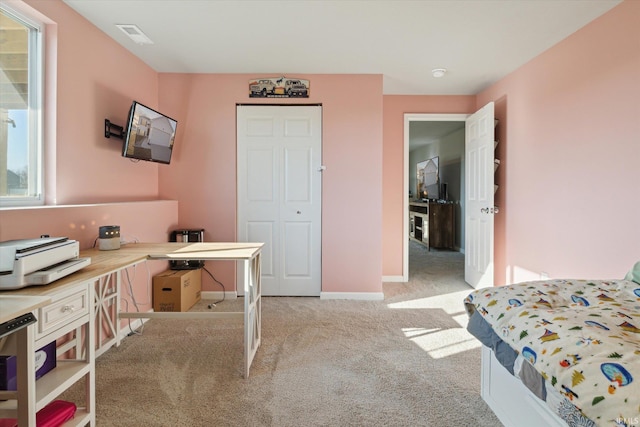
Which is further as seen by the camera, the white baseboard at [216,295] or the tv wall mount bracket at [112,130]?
the white baseboard at [216,295]

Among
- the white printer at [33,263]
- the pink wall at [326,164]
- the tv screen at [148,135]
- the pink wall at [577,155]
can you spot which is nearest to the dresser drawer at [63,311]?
the white printer at [33,263]

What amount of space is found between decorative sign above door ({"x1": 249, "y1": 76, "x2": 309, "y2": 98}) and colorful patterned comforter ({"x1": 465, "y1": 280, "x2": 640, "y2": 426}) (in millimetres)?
2841

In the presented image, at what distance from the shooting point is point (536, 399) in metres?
1.32

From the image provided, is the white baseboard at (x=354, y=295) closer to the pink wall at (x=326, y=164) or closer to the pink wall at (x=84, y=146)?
the pink wall at (x=326, y=164)

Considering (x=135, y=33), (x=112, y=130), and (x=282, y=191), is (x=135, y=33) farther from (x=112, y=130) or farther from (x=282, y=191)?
(x=282, y=191)

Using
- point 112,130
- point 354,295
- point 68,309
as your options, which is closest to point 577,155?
point 354,295

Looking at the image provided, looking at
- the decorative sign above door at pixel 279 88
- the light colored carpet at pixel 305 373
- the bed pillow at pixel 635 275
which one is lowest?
the light colored carpet at pixel 305 373

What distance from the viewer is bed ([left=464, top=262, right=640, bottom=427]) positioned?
92 centimetres

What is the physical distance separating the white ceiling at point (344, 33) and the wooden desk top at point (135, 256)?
70.3 inches

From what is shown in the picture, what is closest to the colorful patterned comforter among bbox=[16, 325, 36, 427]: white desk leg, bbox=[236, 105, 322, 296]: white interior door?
bbox=[16, 325, 36, 427]: white desk leg

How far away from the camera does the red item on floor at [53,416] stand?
1.32 m

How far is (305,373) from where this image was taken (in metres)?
2.09

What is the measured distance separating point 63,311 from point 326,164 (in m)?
2.72

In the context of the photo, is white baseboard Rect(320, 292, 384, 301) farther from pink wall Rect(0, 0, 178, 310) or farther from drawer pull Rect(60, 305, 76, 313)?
drawer pull Rect(60, 305, 76, 313)
